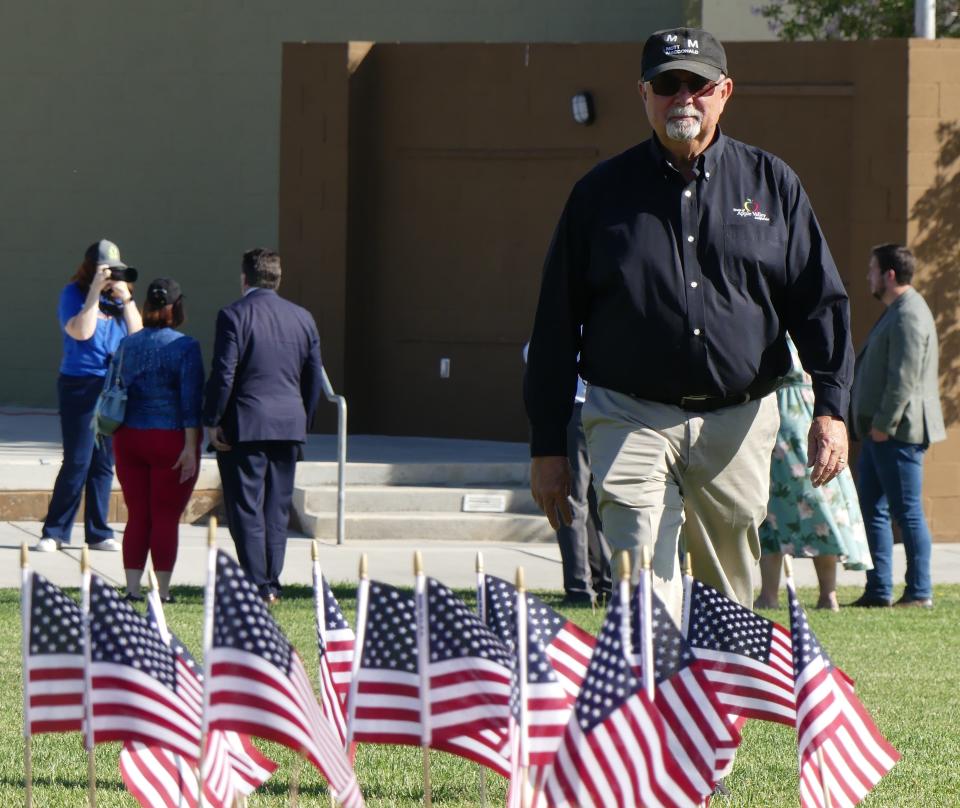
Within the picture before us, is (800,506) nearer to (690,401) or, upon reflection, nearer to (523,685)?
(690,401)

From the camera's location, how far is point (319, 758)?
406 centimetres

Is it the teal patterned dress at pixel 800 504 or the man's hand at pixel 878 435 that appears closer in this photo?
the teal patterned dress at pixel 800 504

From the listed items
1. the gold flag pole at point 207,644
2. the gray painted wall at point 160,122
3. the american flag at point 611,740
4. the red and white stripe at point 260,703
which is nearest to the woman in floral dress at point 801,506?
the american flag at point 611,740

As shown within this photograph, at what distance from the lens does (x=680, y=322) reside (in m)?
5.29

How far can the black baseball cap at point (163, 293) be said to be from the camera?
951 cm

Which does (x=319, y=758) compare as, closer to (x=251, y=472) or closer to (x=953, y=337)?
(x=251, y=472)

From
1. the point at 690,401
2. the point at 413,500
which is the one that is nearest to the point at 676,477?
the point at 690,401

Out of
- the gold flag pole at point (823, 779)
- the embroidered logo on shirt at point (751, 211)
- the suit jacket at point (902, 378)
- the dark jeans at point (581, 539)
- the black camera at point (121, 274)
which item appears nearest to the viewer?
the gold flag pole at point (823, 779)

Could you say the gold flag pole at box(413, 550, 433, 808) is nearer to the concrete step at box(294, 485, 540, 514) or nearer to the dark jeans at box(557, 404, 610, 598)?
the dark jeans at box(557, 404, 610, 598)

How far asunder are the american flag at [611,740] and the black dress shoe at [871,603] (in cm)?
663

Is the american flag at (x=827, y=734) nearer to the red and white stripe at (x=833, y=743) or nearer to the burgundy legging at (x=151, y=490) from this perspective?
the red and white stripe at (x=833, y=743)

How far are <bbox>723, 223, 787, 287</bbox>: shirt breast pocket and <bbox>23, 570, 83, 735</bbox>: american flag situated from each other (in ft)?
7.19

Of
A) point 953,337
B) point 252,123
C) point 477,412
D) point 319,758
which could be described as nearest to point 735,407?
point 319,758

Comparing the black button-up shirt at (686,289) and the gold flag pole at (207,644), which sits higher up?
the black button-up shirt at (686,289)
